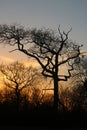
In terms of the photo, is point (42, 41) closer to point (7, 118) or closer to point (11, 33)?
point (11, 33)

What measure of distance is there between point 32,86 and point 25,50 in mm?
33307

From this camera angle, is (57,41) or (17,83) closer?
(57,41)

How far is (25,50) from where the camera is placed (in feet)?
137

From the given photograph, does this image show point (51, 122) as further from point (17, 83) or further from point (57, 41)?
point (17, 83)

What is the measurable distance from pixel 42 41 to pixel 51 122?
15.9m

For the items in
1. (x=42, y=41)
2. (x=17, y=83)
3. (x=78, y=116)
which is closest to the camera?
(x=78, y=116)

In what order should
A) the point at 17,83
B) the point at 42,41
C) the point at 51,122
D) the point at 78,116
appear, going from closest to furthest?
1. the point at 51,122
2. the point at 78,116
3. the point at 42,41
4. the point at 17,83

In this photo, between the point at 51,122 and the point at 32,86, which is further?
the point at 32,86

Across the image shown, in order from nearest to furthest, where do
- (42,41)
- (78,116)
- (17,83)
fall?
(78,116) < (42,41) < (17,83)

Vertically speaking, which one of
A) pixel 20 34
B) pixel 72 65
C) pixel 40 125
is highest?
pixel 20 34

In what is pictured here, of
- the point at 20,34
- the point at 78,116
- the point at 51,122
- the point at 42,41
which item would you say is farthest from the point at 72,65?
the point at 51,122

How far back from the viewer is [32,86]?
74.2 meters

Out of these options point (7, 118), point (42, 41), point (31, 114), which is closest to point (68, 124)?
point (31, 114)

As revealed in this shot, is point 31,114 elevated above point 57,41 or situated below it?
below
